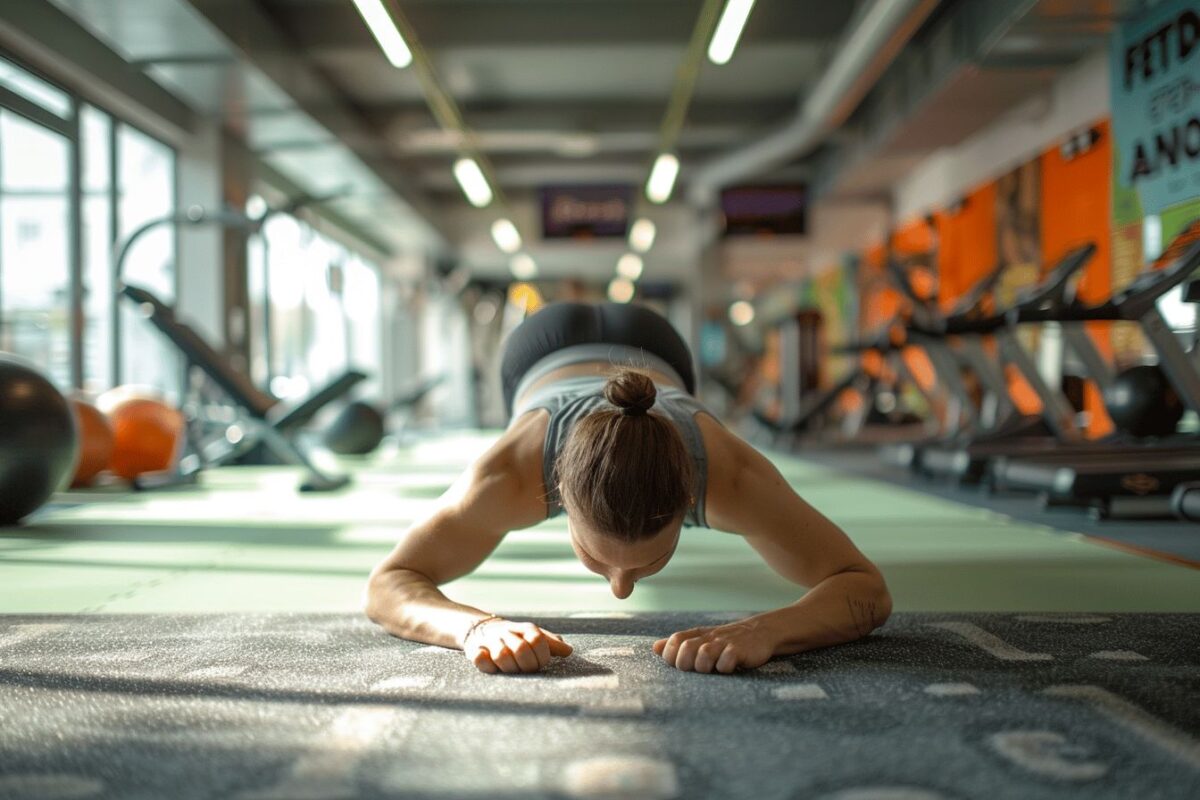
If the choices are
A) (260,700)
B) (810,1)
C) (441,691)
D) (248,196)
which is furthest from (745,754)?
(248,196)

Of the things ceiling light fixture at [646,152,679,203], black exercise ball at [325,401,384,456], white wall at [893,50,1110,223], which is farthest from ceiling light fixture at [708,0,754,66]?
black exercise ball at [325,401,384,456]

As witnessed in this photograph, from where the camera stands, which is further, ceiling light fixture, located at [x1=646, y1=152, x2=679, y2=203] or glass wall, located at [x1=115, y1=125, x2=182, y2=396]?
ceiling light fixture, located at [x1=646, y1=152, x2=679, y2=203]

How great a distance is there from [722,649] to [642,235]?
14275 millimetres

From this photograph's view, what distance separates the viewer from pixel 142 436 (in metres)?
5.91

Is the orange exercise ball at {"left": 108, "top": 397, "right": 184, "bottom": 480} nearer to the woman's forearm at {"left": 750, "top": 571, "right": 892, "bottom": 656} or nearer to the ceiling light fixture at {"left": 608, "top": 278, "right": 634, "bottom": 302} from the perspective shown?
the woman's forearm at {"left": 750, "top": 571, "right": 892, "bottom": 656}

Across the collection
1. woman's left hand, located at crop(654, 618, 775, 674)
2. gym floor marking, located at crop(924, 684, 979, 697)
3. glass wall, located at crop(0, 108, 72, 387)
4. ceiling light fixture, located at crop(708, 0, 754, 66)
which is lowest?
gym floor marking, located at crop(924, 684, 979, 697)

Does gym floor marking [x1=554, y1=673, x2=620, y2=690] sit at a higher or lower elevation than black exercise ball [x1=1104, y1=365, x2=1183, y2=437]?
lower

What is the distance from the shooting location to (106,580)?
285 cm

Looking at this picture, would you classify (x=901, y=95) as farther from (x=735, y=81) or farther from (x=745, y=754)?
(x=745, y=754)

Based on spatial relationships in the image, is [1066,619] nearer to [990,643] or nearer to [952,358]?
[990,643]

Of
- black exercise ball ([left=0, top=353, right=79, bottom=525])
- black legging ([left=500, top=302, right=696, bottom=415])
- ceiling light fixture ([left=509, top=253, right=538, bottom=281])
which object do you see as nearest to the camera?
black legging ([left=500, top=302, right=696, bottom=415])

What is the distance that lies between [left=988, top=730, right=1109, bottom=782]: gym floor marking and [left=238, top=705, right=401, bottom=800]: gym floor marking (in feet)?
2.72

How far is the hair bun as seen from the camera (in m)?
1.68

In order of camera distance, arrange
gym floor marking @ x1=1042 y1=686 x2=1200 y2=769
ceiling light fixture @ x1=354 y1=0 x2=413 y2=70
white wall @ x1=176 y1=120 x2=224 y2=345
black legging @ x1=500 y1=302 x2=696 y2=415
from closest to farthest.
→ gym floor marking @ x1=1042 y1=686 x2=1200 y2=769 → black legging @ x1=500 y1=302 x2=696 y2=415 → ceiling light fixture @ x1=354 y1=0 x2=413 y2=70 → white wall @ x1=176 y1=120 x2=224 y2=345
